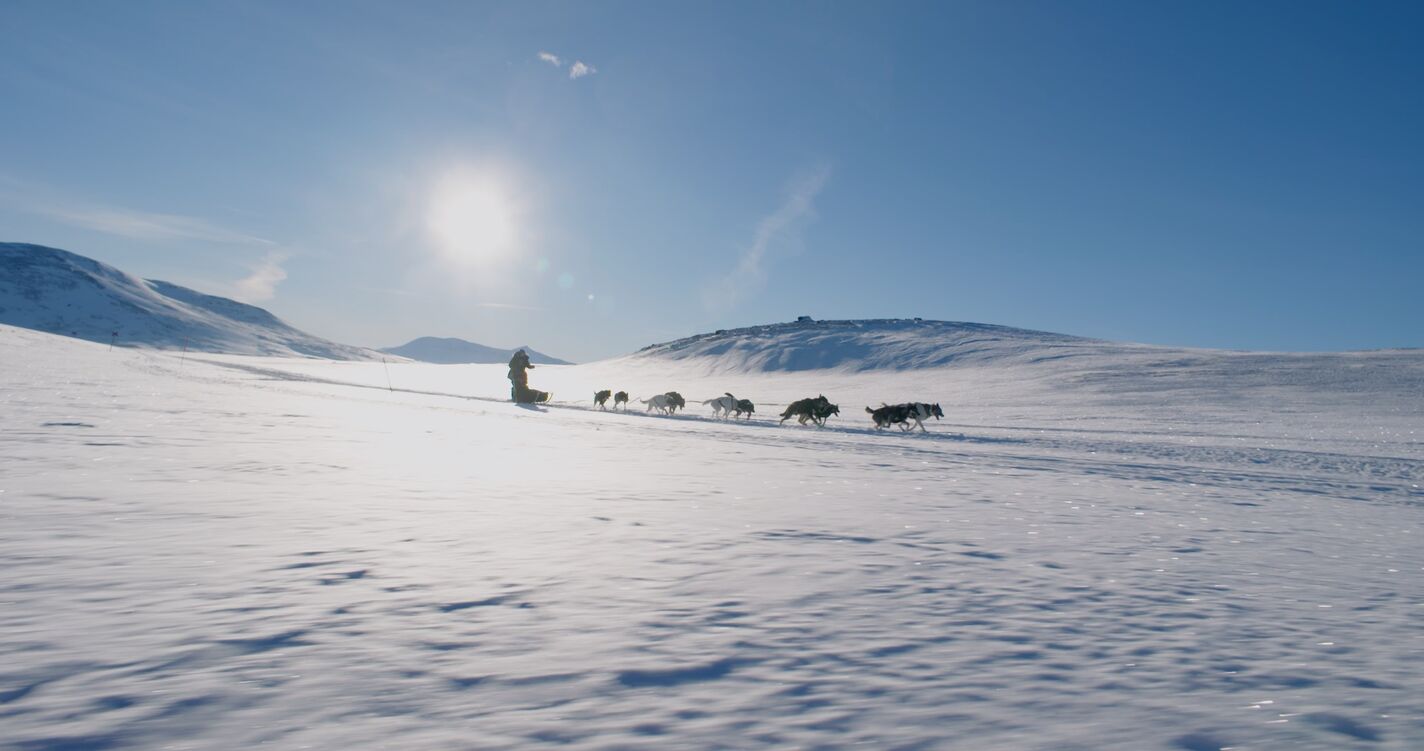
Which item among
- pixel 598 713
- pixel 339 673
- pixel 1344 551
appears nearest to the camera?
pixel 598 713

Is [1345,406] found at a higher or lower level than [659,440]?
higher

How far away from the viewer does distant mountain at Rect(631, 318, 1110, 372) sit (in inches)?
3024

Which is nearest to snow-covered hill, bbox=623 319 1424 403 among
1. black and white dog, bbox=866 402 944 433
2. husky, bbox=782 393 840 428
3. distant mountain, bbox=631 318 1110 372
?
distant mountain, bbox=631 318 1110 372

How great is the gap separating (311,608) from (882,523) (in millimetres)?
5534

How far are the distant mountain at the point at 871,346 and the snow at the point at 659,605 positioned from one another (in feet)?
222

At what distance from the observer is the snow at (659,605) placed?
2.76 m

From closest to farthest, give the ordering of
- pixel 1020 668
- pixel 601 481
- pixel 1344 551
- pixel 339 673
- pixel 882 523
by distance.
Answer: pixel 339 673, pixel 1020 668, pixel 1344 551, pixel 882 523, pixel 601 481

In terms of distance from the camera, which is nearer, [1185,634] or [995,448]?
[1185,634]

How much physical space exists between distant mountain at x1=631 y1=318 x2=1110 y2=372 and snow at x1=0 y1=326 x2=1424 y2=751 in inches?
2662

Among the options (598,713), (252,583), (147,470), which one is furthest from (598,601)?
(147,470)

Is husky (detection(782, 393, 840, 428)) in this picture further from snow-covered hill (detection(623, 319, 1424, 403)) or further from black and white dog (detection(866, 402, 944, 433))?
snow-covered hill (detection(623, 319, 1424, 403))

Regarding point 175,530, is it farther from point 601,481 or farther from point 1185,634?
point 1185,634

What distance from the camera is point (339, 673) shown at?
Result: 2.99 meters

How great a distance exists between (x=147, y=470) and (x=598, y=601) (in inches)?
256
